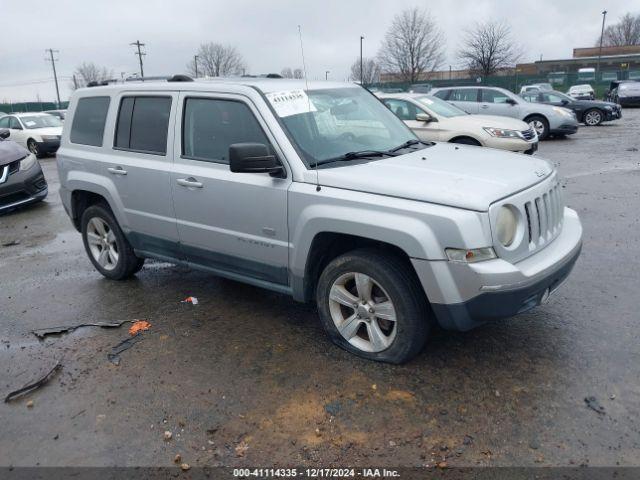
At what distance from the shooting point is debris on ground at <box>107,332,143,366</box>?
385 cm

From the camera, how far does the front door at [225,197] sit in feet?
12.5

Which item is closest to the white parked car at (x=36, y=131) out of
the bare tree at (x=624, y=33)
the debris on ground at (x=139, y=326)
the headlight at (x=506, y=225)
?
the debris on ground at (x=139, y=326)

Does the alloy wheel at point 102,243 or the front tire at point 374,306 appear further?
the alloy wheel at point 102,243

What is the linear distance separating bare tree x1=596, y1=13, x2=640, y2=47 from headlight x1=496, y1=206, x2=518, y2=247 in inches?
4140

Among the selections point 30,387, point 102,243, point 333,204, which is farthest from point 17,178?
point 333,204

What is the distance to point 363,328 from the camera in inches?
146

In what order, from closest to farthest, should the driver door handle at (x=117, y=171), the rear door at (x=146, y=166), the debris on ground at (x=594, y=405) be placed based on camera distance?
the debris on ground at (x=594, y=405), the rear door at (x=146, y=166), the driver door handle at (x=117, y=171)

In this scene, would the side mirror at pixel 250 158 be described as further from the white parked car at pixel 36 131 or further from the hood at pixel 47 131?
the hood at pixel 47 131

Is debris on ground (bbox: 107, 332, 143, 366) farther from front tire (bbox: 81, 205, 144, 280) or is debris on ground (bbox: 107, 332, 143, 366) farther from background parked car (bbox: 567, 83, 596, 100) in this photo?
background parked car (bbox: 567, 83, 596, 100)

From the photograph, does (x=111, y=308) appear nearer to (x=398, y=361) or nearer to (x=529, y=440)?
(x=398, y=361)

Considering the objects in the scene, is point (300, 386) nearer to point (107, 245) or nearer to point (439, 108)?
point (107, 245)

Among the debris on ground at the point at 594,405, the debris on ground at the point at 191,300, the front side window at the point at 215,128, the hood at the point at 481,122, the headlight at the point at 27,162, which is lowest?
the debris on ground at the point at 594,405

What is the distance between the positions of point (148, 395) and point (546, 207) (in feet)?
9.34

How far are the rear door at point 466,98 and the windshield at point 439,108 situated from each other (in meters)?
4.33
